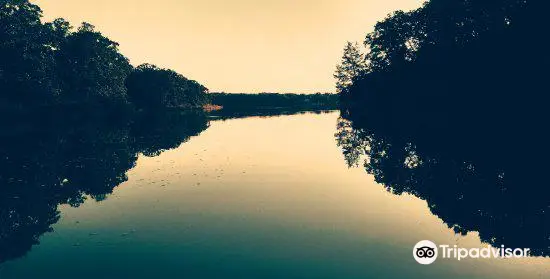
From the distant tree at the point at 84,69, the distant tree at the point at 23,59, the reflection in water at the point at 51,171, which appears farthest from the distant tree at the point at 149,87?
the reflection in water at the point at 51,171

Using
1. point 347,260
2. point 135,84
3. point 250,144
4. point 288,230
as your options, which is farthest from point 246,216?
point 135,84

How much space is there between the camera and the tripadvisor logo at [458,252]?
48.3 feet

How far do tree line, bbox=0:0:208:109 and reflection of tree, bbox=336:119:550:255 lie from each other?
2830 inches

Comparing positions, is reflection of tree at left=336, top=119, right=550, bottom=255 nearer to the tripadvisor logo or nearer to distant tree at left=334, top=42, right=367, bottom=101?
the tripadvisor logo

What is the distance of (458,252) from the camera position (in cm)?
1512

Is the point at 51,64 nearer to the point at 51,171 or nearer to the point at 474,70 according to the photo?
the point at 51,171

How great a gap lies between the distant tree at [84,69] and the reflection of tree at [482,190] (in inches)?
3502

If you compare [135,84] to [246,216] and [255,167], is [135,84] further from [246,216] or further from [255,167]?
[246,216]

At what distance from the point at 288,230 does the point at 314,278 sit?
16.0ft

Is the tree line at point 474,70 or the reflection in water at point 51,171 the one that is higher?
the tree line at point 474,70

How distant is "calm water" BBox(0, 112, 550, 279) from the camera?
44.4 ft

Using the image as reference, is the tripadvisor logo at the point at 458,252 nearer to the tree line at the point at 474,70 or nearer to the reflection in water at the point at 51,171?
the tree line at the point at 474,70

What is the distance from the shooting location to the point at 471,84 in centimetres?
3316

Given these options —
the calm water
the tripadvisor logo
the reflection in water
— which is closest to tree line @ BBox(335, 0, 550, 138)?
the calm water
